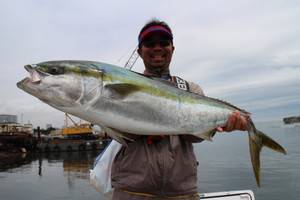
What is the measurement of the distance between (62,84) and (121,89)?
0.71m

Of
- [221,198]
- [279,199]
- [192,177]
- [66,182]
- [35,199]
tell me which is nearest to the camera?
[192,177]

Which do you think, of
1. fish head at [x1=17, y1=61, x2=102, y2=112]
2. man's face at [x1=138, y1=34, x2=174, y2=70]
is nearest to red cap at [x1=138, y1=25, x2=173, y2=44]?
man's face at [x1=138, y1=34, x2=174, y2=70]

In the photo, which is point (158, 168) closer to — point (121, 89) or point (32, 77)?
point (121, 89)

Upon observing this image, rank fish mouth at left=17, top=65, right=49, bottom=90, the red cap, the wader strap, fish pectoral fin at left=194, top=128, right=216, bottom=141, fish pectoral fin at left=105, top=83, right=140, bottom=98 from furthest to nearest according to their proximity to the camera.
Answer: the wader strap, the red cap, fish pectoral fin at left=194, top=128, right=216, bottom=141, fish pectoral fin at left=105, top=83, right=140, bottom=98, fish mouth at left=17, top=65, right=49, bottom=90

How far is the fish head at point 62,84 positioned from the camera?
361 cm

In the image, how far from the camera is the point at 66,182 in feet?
99.0

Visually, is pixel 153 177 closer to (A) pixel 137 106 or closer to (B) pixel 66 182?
(A) pixel 137 106

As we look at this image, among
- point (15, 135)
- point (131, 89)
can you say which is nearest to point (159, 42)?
point (131, 89)

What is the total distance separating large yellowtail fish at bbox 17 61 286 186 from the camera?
144 inches

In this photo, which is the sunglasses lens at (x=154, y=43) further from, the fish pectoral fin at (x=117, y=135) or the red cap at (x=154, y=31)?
the fish pectoral fin at (x=117, y=135)

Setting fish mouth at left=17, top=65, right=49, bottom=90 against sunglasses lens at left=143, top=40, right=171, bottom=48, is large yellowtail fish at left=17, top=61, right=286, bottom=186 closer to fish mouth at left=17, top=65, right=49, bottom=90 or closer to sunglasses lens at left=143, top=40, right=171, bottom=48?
fish mouth at left=17, top=65, right=49, bottom=90

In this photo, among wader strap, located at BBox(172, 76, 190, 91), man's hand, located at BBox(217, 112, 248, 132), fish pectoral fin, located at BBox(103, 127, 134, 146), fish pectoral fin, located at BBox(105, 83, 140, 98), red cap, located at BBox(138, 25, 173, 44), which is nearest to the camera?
fish pectoral fin, located at BBox(105, 83, 140, 98)

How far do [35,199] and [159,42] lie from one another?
2257 cm

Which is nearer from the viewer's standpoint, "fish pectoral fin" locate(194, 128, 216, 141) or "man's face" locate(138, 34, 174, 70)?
"fish pectoral fin" locate(194, 128, 216, 141)
